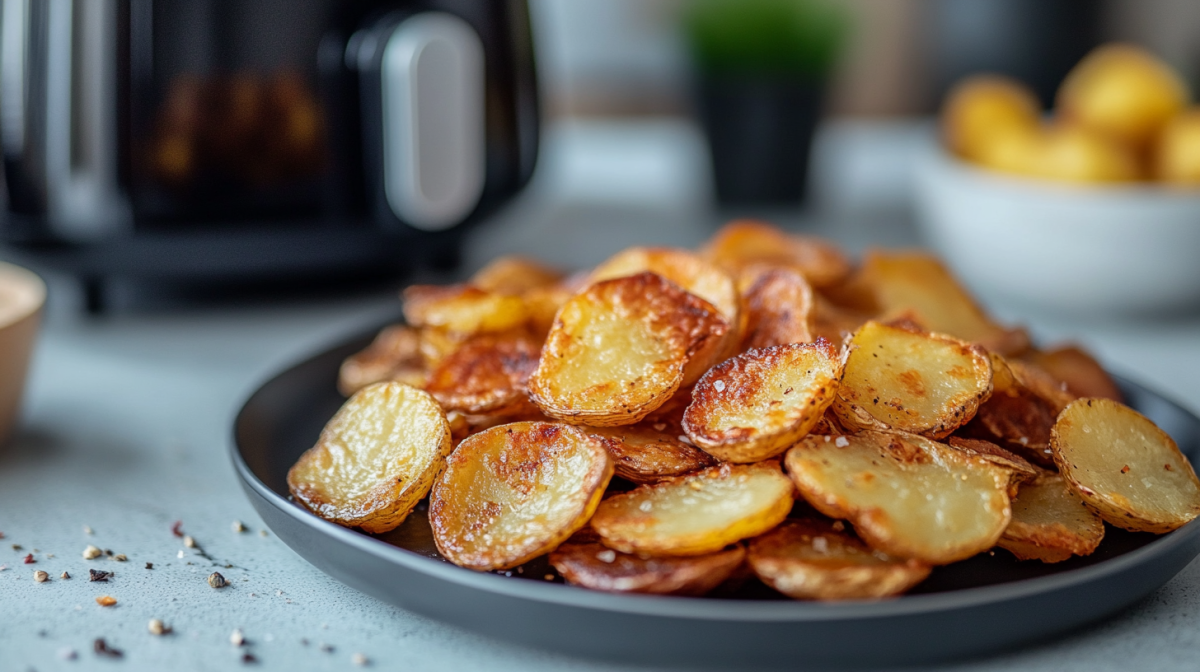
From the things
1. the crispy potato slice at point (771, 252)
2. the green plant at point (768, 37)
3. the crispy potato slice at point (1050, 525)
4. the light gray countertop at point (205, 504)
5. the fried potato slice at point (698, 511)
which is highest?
the green plant at point (768, 37)

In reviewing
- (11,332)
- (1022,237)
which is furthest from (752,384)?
(1022,237)

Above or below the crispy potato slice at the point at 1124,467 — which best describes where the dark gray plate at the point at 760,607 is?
below

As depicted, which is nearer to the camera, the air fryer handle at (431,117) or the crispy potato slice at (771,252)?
the crispy potato slice at (771,252)

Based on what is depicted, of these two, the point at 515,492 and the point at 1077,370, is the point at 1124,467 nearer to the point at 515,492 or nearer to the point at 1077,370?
the point at 1077,370

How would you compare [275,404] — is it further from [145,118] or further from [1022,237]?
[1022,237]

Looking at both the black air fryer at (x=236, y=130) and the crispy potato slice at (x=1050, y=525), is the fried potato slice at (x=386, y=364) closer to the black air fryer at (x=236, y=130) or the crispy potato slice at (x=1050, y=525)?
the black air fryer at (x=236, y=130)

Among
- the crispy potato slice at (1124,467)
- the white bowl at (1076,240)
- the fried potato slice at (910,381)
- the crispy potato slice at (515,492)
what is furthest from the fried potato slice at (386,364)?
the white bowl at (1076,240)

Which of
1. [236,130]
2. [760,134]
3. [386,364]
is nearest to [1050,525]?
[386,364]

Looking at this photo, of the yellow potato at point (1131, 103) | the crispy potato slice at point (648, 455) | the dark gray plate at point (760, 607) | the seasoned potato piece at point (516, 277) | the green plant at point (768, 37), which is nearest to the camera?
the dark gray plate at point (760, 607)

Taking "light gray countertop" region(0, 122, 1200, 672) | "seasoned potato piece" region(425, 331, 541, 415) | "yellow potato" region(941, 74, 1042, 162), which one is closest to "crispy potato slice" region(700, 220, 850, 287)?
"seasoned potato piece" region(425, 331, 541, 415)
